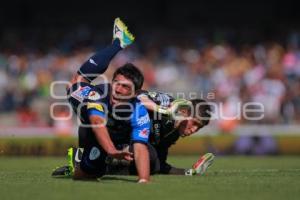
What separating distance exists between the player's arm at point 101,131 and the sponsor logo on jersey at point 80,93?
1.41 metres

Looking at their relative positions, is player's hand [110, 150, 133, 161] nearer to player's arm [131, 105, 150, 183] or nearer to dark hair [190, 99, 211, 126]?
player's arm [131, 105, 150, 183]

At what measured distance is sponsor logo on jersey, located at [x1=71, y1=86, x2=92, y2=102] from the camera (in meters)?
10.5

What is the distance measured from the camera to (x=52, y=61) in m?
20.5

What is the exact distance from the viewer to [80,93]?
35.0 feet

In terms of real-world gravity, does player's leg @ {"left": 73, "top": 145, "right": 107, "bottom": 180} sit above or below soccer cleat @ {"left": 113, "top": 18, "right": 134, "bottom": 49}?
below

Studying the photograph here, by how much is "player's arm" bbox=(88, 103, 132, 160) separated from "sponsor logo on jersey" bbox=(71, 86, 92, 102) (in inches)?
55.7

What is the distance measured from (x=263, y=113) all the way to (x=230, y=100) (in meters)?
0.91

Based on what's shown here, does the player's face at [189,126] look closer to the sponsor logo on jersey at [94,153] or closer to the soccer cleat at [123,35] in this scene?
the sponsor logo on jersey at [94,153]

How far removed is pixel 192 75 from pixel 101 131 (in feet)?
35.5

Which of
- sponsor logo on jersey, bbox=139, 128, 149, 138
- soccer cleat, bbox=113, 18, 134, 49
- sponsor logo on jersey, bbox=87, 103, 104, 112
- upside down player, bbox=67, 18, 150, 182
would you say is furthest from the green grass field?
soccer cleat, bbox=113, 18, 134, 49

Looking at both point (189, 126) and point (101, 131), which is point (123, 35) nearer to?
point (189, 126)

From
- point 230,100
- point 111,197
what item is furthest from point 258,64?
point 111,197

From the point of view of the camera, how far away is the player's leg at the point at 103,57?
11000mm

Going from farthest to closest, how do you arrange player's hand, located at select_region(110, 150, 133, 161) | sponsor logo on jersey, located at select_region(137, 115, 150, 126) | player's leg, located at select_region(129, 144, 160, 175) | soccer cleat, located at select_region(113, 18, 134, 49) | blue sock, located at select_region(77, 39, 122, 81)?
soccer cleat, located at select_region(113, 18, 134, 49) → blue sock, located at select_region(77, 39, 122, 81) → player's leg, located at select_region(129, 144, 160, 175) → sponsor logo on jersey, located at select_region(137, 115, 150, 126) → player's hand, located at select_region(110, 150, 133, 161)
